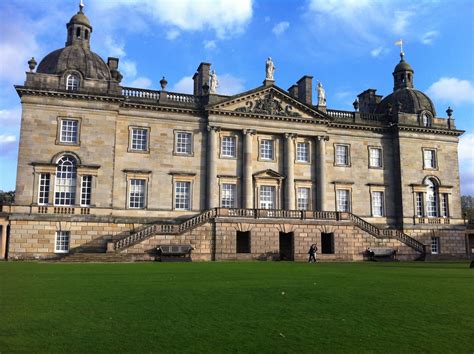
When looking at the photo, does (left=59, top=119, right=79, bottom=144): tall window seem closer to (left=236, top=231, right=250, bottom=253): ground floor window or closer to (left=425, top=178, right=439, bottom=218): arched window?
(left=236, top=231, right=250, bottom=253): ground floor window

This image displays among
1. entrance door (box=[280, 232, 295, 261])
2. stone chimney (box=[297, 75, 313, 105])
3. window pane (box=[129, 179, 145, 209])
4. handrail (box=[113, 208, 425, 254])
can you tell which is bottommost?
entrance door (box=[280, 232, 295, 261])

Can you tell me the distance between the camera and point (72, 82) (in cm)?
3500

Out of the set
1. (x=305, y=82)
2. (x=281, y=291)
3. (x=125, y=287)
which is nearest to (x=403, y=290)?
(x=281, y=291)

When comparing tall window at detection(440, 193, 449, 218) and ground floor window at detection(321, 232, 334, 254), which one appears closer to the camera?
ground floor window at detection(321, 232, 334, 254)

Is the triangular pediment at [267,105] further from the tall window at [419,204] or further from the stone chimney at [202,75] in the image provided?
the tall window at [419,204]

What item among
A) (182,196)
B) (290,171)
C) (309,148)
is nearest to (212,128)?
(182,196)

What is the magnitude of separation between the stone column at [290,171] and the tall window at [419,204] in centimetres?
1217

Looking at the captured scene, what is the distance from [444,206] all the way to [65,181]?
3384cm

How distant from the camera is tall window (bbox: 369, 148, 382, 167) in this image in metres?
43.0

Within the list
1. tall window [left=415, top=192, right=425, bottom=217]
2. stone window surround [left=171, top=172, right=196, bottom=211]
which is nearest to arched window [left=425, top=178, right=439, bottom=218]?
tall window [left=415, top=192, right=425, bottom=217]

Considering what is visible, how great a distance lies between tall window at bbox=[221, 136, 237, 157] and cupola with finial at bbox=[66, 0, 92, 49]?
14.0 meters

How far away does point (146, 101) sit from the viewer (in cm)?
3694

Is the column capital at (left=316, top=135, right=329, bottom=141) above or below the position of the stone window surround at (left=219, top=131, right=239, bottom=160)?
above

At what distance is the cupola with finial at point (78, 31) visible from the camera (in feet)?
127
